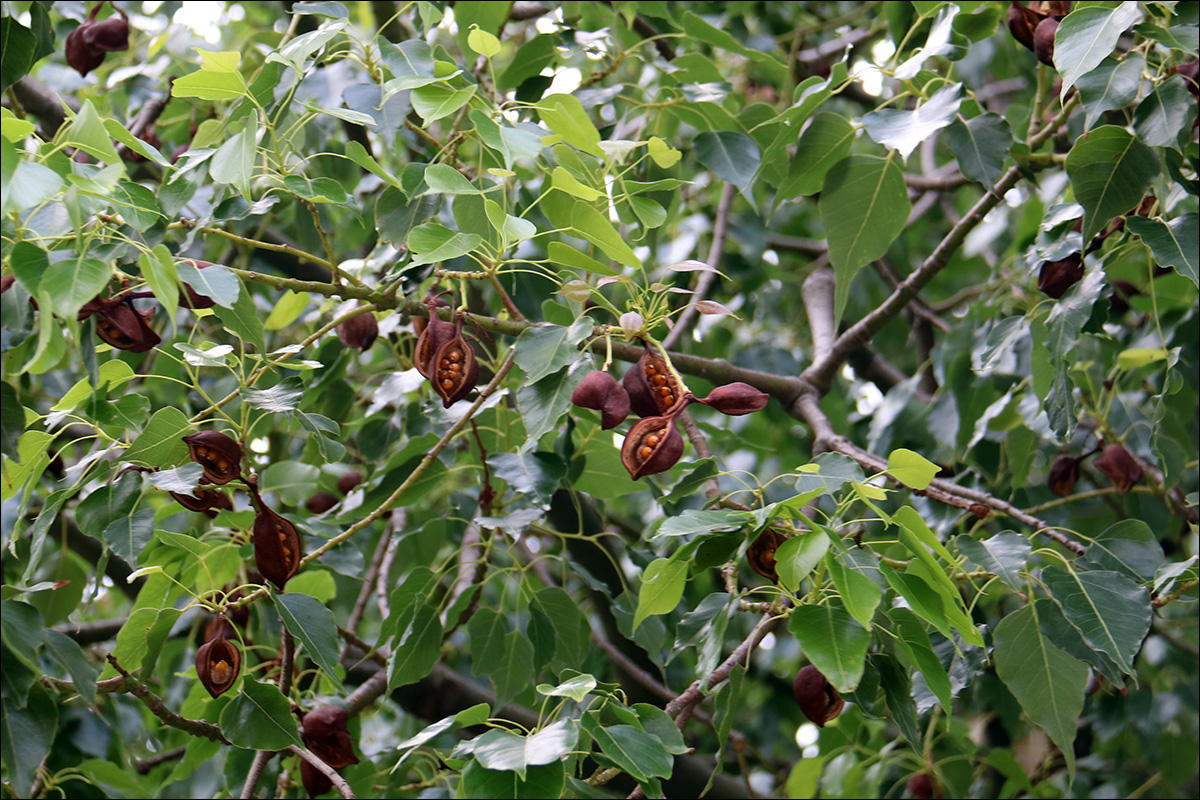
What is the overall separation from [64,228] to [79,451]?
4.58 feet

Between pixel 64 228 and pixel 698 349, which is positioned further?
pixel 698 349

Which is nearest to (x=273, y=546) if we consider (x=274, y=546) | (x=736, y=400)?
(x=274, y=546)

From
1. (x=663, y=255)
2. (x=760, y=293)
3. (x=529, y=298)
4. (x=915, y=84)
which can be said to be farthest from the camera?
(x=760, y=293)

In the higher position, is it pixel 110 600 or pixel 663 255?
pixel 663 255

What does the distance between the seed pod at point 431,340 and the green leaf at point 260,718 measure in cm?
39

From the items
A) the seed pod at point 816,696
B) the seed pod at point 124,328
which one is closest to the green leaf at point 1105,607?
the seed pod at point 816,696

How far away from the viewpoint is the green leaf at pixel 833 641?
0.87m

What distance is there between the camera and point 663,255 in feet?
7.60

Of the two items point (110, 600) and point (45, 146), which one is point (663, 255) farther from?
point (110, 600)

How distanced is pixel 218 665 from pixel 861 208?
1006 millimetres

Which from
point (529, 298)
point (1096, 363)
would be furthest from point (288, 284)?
point (1096, 363)

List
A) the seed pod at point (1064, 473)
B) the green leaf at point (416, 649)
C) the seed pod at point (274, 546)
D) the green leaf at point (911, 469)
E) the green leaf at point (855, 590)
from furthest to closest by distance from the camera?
the seed pod at point (1064, 473), the green leaf at point (416, 649), the seed pod at point (274, 546), the green leaf at point (911, 469), the green leaf at point (855, 590)

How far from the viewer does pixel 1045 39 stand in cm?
135

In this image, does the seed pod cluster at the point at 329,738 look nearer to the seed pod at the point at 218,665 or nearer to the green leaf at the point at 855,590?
the seed pod at the point at 218,665
